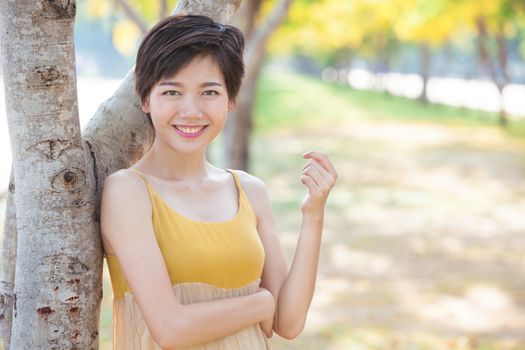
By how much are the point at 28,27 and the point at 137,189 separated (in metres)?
0.50

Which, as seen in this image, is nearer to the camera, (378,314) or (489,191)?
(378,314)

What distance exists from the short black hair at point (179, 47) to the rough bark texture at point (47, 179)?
218mm

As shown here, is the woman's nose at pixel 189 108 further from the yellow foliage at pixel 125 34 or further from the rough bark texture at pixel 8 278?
the yellow foliage at pixel 125 34

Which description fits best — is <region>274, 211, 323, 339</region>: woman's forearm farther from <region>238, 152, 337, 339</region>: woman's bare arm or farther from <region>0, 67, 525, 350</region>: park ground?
<region>0, 67, 525, 350</region>: park ground

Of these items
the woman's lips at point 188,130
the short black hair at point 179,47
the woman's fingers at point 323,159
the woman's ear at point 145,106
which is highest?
the short black hair at point 179,47

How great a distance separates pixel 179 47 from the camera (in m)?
2.12

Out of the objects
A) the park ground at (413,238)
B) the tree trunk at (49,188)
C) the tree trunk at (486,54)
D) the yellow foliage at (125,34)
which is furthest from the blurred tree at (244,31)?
the tree trunk at (486,54)

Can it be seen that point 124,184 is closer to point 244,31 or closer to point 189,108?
point 189,108

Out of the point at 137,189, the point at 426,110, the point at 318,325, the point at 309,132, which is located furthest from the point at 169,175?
the point at 426,110

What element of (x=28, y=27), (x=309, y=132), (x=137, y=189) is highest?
(x=309, y=132)

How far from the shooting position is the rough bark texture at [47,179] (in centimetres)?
195

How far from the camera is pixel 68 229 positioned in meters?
2.03

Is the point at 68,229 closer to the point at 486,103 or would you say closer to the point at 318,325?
the point at 318,325

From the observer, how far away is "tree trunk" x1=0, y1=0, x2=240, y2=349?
1952 mm
